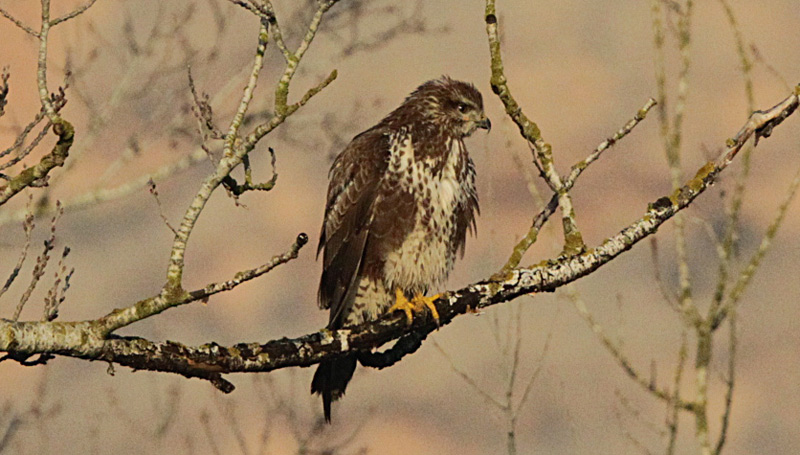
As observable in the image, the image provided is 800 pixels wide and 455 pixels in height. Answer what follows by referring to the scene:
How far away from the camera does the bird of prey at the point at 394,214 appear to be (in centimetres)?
650

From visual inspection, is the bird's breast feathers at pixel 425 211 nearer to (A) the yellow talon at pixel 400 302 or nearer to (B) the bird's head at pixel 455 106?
(A) the yellow talon at pixel 400 302

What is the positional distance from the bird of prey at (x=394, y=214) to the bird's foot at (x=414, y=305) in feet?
0.07

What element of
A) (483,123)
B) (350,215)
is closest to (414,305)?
(350,215)

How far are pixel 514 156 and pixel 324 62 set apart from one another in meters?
7.38

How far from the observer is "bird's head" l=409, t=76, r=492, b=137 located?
22.9 ft

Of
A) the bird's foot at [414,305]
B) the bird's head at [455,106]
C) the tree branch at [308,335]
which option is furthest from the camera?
the bird's head at [455,106]

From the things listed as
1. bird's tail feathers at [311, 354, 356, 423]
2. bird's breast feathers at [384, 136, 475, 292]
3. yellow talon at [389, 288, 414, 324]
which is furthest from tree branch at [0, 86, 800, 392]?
bird's breast feathers at [384, 136, 475, 292]

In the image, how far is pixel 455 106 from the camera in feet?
23.3

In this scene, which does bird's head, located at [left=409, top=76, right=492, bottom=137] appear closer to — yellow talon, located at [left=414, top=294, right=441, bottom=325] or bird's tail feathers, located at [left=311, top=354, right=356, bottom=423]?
yellow talon, located at [left=414, top=294, right=441, bottom=325]

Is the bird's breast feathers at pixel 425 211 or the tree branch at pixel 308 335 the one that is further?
the bird's breast feathers at pixel 425 211

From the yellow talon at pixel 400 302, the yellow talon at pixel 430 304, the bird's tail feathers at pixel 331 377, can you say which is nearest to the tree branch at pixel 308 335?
the yellow talon at pixel 430 304

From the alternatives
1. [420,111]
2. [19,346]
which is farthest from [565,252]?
[19,346]

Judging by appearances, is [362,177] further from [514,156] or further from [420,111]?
[514,156]

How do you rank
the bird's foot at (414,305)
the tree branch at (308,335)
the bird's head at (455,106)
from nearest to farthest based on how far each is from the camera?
the tree branch at (308,335)
the bird's foot at (414,305)
the bird's head at (455,106)
